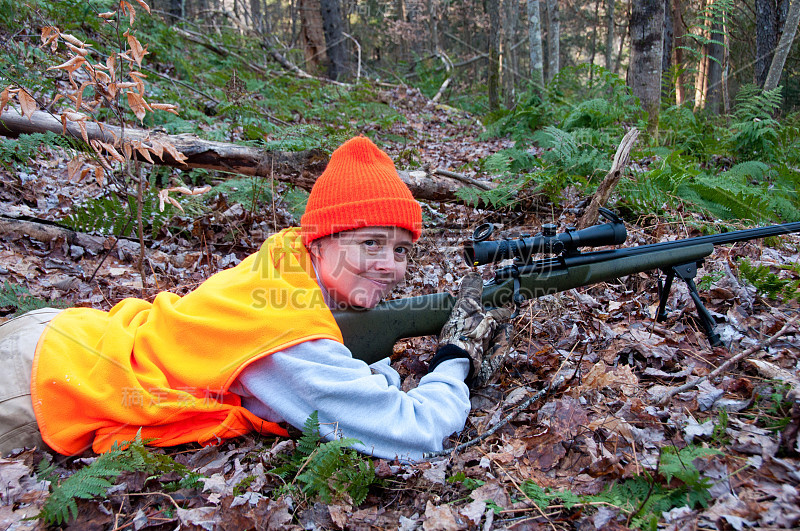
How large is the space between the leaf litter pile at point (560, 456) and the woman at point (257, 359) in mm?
150

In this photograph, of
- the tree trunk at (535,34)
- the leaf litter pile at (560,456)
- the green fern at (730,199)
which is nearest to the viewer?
the leaf litter pile at (560,456)

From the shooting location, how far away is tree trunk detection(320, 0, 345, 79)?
14117 mm

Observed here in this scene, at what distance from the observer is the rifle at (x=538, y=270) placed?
9.84ft

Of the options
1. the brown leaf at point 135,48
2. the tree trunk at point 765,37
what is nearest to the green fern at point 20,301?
the brown leaf at point 135,48

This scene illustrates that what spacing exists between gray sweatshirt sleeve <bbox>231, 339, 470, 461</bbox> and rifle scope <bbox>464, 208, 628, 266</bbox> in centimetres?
98

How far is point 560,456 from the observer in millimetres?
2426

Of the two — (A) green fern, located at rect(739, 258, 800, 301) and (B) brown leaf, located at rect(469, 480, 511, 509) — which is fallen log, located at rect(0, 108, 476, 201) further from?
(B) brown leaf, located at rect(469, 480, 511, 509)

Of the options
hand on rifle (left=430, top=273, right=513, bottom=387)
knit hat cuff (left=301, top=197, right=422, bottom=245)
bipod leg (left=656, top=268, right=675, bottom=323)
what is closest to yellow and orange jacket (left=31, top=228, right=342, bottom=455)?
knit hat cuff (left=301, top=197, right=422, bottom=245)

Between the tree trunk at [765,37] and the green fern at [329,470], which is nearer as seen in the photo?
the green fern at [329,470]

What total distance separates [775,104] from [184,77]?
10.1m

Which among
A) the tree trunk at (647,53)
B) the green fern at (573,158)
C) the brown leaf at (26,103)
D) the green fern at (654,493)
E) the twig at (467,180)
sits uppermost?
the tree trunk at (647,53)

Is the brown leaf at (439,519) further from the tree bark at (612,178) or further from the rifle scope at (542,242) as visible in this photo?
the tree bark at (612,178)

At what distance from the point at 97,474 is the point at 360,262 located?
155 centimetres

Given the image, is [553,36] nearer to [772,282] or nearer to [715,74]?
[715,74]
